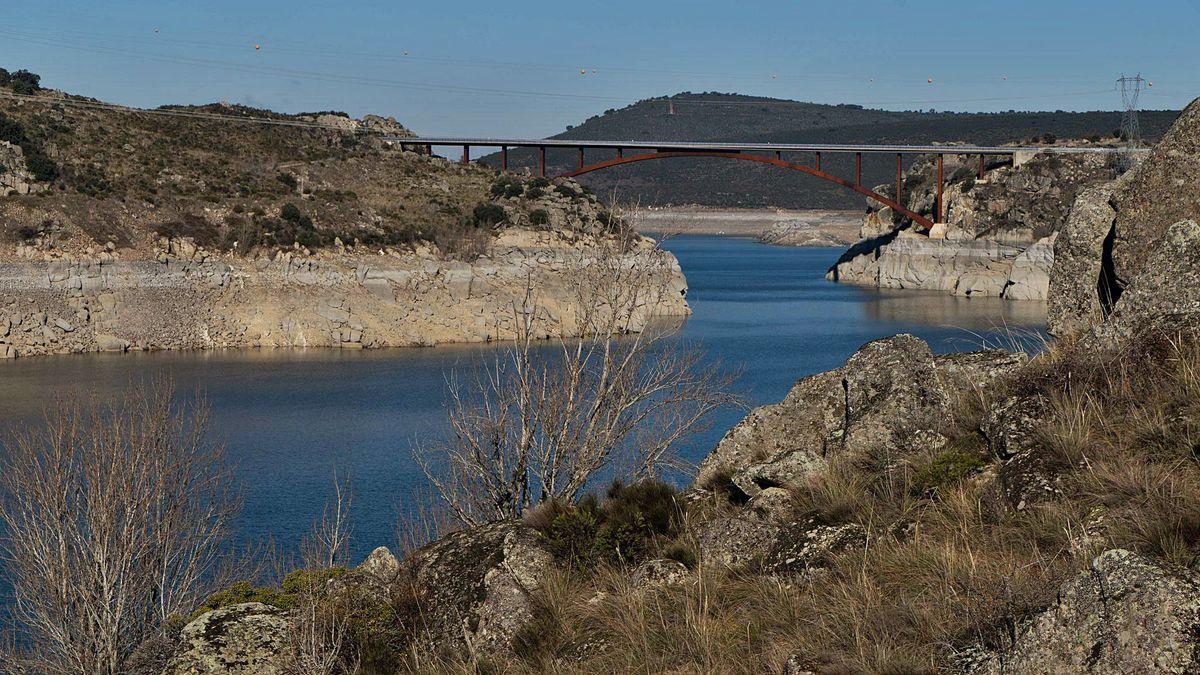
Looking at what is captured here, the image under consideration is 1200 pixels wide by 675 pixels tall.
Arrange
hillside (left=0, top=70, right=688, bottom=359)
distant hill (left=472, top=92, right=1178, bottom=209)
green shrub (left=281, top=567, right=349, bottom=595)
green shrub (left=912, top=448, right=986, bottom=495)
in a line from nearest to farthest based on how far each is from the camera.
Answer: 1. green shrub (left=912, top=448, right=986, bottom=495)
2. green shrub (left=281, top=567, right=349, bottom=595)
3. hillside (left=0, top=70, right=688, bottom=359)
4. distant hill (left=472, top=92, right=1178, bottom=209)

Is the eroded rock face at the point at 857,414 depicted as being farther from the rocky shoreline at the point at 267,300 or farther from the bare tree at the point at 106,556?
the rocky shoreline at the point at 267,300

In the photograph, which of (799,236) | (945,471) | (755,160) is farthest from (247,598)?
(799,236)

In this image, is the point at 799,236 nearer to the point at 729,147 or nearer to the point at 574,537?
the point at 729,147

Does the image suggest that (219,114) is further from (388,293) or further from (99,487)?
(99,487)

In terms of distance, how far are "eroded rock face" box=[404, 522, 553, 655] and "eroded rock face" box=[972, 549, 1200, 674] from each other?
10.0 feet

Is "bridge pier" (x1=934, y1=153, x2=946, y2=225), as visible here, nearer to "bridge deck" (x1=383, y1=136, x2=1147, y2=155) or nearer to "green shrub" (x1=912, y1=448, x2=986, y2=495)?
"bridge deck" (x1=383, y1=136, x2=1147, y2=155)

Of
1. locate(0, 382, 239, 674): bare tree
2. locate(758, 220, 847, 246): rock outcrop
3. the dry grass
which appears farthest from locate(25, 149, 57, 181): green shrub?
locate(758, 220, 847, 246): rock outcrop

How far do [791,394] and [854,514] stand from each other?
7.79 ft

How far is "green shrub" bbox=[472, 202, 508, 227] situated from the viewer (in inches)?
2158

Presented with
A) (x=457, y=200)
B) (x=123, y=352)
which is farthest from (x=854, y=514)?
(x=457, y=200)

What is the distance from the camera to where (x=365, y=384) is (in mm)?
37406

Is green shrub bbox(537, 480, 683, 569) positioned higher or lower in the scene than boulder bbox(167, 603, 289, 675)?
higher

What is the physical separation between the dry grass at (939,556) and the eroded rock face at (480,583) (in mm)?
195

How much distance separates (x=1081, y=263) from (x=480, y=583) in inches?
194
